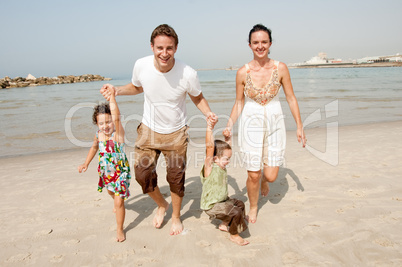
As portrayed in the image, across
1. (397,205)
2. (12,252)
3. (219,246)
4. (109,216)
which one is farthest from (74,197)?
(397,205)

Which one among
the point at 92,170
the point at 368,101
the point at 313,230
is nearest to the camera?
the point at 313,230

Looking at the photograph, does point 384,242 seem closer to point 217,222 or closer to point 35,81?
point 217,222

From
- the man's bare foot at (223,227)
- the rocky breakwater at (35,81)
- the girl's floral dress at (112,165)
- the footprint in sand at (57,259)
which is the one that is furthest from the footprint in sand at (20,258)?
the rocky breakwater at (35,81)

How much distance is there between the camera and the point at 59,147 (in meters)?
8.02

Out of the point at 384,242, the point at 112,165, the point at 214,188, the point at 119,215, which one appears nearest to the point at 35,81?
the point at 112,165

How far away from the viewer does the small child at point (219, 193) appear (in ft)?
10.2

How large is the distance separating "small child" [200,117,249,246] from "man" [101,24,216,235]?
330mm

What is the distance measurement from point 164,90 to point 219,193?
4.12ft

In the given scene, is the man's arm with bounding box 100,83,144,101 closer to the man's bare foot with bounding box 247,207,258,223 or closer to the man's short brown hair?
the man's short brown hair

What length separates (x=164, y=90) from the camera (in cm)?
325

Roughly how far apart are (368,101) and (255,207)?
565 inches

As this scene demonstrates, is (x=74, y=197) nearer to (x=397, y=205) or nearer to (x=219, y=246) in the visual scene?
(x=219, y=246)

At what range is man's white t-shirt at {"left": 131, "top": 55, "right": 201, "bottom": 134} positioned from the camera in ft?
10.6

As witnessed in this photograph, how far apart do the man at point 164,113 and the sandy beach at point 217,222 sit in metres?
0.48
